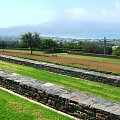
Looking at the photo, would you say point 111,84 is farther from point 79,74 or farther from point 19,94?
point 19,94

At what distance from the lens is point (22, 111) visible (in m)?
9.12

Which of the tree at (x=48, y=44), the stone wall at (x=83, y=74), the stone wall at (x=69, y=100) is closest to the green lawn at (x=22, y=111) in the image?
the stone wall at (x=69, y=100)

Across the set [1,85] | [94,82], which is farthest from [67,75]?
[1,85]

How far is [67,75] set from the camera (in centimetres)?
1884

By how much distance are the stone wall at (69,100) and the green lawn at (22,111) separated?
351 mm

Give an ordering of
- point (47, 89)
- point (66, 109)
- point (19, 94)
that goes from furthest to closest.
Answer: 1. point (19, 94)
2. point (47, 89)
3. point (66, 109)

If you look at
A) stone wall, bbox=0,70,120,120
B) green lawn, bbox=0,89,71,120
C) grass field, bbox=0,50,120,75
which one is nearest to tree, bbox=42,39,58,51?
grass field, bbox=0,50,120,75

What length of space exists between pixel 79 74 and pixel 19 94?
7.02 metres

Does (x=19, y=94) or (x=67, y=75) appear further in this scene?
(x=67, y=75)

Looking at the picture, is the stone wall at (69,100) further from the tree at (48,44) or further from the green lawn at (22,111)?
the tree at (48,44)

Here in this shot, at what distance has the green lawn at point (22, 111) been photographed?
28.2ft

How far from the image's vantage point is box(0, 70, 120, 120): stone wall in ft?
26.6

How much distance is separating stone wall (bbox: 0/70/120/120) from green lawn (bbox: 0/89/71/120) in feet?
1.15

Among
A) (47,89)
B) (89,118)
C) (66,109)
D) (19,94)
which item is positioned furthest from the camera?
(19,94)
